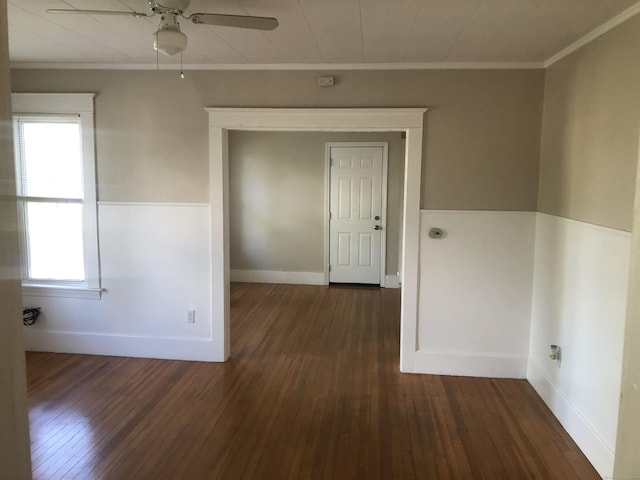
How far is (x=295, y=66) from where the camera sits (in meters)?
3.64

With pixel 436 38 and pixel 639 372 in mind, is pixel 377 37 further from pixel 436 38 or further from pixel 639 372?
pixel 639 372

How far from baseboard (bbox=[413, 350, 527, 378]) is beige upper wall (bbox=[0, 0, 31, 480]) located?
3.13 m

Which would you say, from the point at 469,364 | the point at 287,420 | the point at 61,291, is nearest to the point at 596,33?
the point at 469,364

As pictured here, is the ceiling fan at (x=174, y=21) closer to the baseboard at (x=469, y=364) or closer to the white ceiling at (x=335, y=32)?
the white ceiling at (x=335, y=32)

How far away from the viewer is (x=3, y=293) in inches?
39.0

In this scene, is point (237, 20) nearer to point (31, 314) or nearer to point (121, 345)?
point (121, 345)

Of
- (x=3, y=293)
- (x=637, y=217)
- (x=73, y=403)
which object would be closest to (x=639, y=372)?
(x=637, y=217)

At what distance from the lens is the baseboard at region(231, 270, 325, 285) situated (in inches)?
271

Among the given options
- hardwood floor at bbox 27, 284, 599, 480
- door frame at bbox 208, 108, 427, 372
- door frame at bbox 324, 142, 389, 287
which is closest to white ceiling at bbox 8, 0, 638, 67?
door frame at bbox 208, 108, 427, 372

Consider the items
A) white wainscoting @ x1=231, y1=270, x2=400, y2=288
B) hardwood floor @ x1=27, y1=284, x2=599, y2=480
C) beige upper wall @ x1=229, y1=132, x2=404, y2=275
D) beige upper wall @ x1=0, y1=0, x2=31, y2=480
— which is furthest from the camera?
white wainscoting @ x1=231, y1=270, x2=400, y2=288

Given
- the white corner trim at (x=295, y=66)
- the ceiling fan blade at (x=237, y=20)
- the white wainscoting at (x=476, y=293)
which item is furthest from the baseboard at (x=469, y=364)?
the ceiling fan blade at (x=237, y=20)

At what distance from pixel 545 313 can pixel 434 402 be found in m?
1.02

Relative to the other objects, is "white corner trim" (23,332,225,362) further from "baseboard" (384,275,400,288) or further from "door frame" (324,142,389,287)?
"baseboard" (384,275,400,288)

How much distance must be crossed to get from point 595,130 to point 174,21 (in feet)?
7.67
